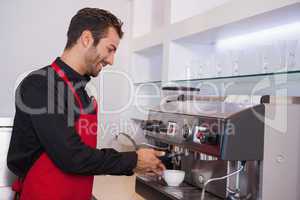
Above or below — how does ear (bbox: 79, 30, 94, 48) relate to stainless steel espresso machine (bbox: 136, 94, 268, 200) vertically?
above

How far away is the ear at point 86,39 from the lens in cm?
117

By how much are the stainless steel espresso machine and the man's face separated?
1.04 ft

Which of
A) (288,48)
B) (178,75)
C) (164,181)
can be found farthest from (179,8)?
(164,181)

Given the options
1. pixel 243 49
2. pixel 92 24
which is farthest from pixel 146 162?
pixel 243 49

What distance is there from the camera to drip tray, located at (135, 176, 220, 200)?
119 cm

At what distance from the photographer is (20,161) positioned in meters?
1.18

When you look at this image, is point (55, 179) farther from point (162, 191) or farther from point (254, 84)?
point (254, 84)

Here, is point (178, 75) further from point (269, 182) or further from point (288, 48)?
point (269, 182)

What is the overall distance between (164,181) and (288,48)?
Answer: 0.67 m

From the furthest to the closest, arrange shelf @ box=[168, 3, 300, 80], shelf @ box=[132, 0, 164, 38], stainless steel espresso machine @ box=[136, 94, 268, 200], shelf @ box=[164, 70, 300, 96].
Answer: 1. shelf @ box=[132, 0, 164, 38]
2. shelf @ box=[168, 3, 300, 80]
3. shelf @ box=[164, 70, 300, 96]
4. stainless steel espresso machine @ box=[136, 94, 268, 200]

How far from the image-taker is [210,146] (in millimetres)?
1035

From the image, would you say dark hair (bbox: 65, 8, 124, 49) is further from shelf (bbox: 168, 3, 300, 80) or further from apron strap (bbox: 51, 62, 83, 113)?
shelf (bbox: 168, 3, 300, 80)

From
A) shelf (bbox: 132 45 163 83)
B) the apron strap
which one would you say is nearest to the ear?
the apron strap

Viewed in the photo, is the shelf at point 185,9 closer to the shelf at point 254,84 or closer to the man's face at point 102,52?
the shelf at point 254,84
